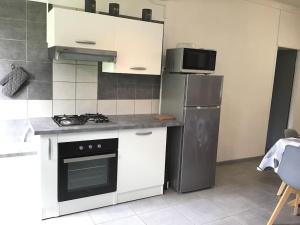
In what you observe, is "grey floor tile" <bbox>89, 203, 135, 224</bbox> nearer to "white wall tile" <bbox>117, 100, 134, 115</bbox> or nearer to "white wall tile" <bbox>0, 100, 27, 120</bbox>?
"white wall tile" <bbox>117, 100, 134, 115</bbox>

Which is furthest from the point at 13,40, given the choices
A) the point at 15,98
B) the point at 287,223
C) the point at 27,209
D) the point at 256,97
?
the point at 256,97

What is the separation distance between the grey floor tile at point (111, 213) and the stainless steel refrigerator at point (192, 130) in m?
0.73

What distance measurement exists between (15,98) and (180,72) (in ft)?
5.98

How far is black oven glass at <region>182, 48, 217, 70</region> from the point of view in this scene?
9.98ft

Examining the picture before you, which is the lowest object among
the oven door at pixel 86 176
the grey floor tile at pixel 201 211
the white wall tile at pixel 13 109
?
the grey floor tile at pixel 201 211

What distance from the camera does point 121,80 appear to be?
3.23 m

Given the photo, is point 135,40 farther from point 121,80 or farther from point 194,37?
point 194,37

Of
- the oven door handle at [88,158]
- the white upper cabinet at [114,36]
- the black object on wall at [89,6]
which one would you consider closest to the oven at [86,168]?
the oven door handle at [88,158]

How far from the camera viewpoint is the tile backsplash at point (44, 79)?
8.56 ft

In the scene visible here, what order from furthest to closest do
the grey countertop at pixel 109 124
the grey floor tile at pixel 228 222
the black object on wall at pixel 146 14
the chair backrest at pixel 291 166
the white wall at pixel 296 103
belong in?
the white wall at pixel 296 103 → the black object on wall at pixel 146 14 → the grey floor tile at pixel 228 222 → the grey countertop at pixel 109 124 → the chair backrest at pixel 291 166

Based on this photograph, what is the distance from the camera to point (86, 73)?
Result: 9.83 ft

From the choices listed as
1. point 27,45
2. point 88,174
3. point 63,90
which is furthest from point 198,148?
point 27,45

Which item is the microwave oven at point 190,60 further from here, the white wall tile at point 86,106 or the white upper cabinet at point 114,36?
the white wall tile at point 86,106

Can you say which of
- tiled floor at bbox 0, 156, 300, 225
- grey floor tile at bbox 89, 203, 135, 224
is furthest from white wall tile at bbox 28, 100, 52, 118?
grey floor tile at bbox 89, 203, 135, 224
